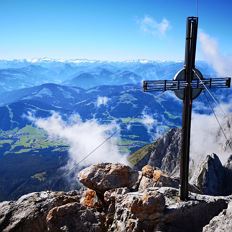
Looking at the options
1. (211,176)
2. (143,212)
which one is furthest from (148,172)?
(211,176)

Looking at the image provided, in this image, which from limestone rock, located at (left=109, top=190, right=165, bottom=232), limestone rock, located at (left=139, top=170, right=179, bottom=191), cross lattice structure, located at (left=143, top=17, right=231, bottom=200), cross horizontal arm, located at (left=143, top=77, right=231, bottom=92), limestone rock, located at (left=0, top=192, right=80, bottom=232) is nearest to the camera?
limestone rock, located at (left=109, top=190, right=165, bottom=232)

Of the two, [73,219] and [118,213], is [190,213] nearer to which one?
[118,213]

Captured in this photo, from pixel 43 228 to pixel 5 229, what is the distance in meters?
2.41

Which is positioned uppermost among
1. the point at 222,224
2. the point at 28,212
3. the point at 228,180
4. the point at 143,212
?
the point at 222,224

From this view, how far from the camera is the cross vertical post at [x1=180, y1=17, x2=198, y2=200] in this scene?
21.9m

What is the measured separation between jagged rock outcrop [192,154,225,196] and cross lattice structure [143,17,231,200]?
56.2 meters

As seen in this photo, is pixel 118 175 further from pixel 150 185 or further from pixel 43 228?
pixel 43 228

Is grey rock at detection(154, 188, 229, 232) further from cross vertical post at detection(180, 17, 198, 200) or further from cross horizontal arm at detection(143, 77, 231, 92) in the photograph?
cross horizontal arm at detection(143, 77, 231, 92)

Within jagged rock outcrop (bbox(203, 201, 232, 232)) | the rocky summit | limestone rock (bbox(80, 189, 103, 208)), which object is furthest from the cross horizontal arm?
limestone rock (bbox(80, 189, 103, 208))

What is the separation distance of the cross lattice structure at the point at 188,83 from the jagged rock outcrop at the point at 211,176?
56203 millimetres

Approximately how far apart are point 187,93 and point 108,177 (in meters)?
9.47

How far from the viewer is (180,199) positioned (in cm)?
2312

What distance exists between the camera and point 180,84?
73.3ft

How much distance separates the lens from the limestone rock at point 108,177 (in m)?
27.2
